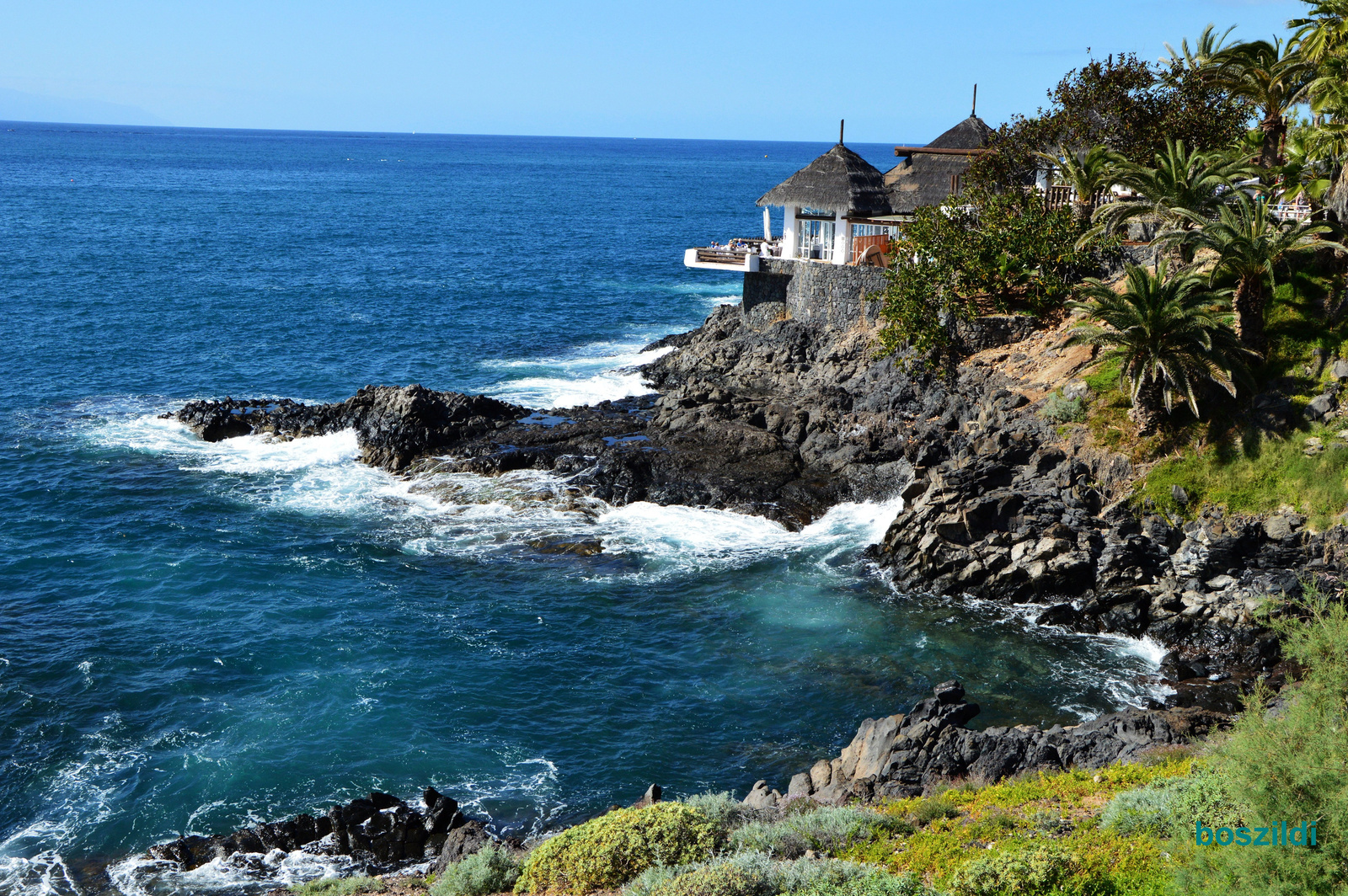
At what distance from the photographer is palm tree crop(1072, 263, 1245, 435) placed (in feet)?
98.0

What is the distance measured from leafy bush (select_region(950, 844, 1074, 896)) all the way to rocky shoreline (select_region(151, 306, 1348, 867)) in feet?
17.3

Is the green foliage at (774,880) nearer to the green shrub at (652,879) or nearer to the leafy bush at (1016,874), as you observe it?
the green shrub at (652,879)

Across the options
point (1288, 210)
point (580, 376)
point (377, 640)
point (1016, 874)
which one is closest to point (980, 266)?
point (1288, 210)

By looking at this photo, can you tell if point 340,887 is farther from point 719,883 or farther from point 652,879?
point 719,883

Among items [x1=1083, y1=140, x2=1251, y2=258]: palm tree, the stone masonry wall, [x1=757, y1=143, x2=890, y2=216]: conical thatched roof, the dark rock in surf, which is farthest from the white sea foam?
the dark rock in surf

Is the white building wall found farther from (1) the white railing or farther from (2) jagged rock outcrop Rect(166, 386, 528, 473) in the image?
(1) the white railing

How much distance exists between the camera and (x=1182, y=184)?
34.4 m

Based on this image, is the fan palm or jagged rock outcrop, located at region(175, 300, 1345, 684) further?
the fan palm

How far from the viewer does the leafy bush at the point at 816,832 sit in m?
16.3

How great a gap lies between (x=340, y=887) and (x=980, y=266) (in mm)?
31849

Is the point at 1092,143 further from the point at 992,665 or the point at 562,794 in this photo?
the point at 562,794

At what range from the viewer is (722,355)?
4947 cm

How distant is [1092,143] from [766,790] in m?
33.6

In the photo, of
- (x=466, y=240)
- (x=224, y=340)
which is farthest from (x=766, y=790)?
(x=466, y=240)
